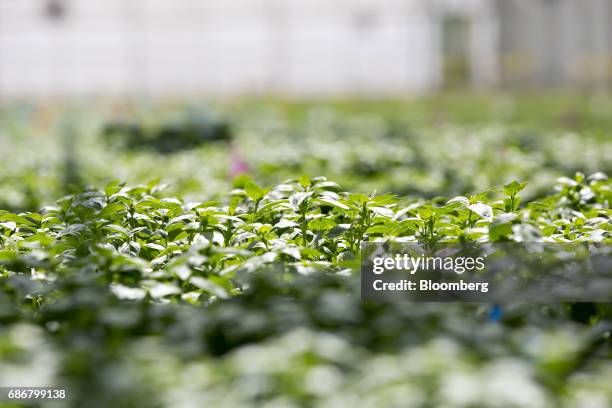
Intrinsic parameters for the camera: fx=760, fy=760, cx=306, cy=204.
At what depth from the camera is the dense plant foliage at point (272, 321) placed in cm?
116

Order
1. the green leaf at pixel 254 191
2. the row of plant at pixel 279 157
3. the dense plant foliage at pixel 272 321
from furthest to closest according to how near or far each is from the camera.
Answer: the row of plant at pixel 279 157 < the green leaf at pixel 254 191 < the dense plant foliage at pixel 272 321

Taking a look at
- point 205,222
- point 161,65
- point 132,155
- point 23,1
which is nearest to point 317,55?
point 161,65

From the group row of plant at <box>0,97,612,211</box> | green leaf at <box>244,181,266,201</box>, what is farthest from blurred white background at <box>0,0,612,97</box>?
green leaf at <box>244,181,266,201</box>

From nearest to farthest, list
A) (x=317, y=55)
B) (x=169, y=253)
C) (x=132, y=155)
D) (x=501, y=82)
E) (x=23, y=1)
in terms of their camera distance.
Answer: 1. (x=169, y=253)
2. (x=132, y=155)
3. (x=23, y=1)
4. (x=317, y=55)
5. (x=501, y=82)

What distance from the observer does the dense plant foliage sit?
1160mm

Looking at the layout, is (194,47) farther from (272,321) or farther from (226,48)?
(272,321)

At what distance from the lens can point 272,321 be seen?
59.2 inches

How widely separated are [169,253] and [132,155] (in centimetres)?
459

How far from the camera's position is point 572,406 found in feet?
3.68

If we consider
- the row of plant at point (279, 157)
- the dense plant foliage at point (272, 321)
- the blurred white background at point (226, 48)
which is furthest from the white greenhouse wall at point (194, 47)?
the dense plant foliage at point (272, 321)

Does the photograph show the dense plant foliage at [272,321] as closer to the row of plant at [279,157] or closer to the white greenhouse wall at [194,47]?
the row of plant at [279,157]

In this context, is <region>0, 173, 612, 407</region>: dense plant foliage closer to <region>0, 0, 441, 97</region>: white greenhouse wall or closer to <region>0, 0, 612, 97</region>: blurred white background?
<region>0, 0, 612, 97</region>: blurred white background

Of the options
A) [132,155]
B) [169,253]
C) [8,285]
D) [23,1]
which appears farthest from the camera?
[23,1]

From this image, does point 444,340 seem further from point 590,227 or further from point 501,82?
point 501,82
